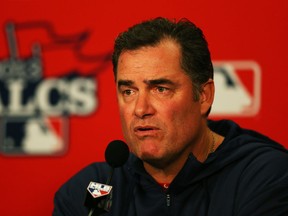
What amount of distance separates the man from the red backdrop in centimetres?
52

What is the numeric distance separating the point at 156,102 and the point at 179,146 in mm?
134

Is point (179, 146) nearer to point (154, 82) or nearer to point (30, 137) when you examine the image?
point (154, 82)

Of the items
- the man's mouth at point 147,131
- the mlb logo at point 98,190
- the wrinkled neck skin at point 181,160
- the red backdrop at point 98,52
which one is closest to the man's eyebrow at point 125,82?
the man's mouth at point 147,131

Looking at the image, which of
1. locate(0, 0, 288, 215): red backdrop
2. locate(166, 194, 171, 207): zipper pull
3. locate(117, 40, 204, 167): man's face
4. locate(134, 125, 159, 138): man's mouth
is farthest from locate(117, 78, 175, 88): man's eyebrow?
locate(0, 0, 288, 215): red backdrop

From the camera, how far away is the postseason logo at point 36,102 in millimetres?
1961

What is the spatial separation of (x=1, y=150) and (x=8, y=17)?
512 mm

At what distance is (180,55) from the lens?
1327 mm

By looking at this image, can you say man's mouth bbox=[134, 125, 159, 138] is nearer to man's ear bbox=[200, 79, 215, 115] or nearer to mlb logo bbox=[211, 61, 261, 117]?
man's ear bbox=[200, 79, 215, 115]

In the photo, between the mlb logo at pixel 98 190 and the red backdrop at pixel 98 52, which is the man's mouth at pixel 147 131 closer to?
the mlb logo at pixel 98 190

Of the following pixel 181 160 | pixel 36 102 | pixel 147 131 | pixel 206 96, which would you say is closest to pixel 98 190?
pixel 147 131

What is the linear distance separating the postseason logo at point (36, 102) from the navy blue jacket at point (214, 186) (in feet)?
1.64

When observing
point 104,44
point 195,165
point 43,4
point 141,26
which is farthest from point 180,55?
point 43,4

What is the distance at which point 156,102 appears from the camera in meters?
1.28

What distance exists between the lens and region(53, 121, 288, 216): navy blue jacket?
1.22 m
